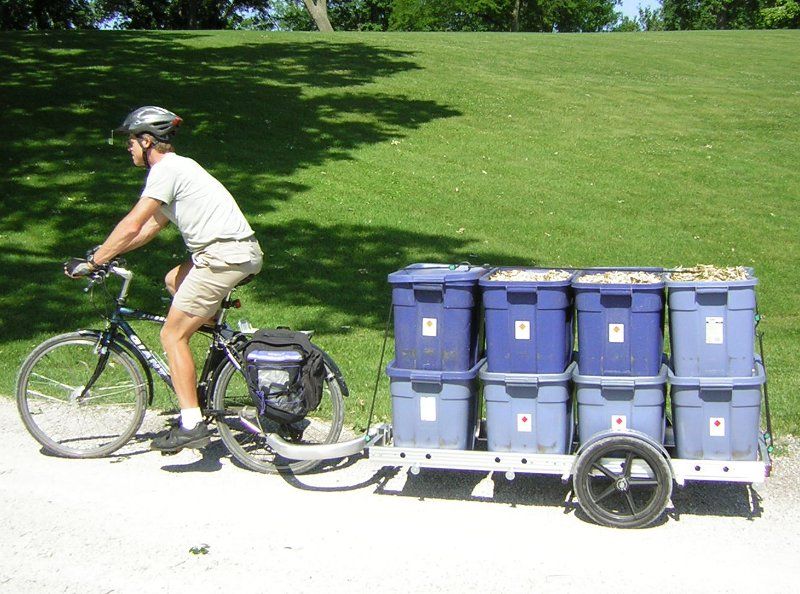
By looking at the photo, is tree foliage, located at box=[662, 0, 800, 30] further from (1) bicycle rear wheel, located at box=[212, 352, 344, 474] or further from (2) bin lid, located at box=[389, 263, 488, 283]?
(1) bicycle rear wheel, located at box=[212, 352, 344, 474]

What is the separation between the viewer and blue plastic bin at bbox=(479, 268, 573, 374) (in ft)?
17.4

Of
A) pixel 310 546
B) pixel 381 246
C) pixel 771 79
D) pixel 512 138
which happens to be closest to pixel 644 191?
pixel 512 138

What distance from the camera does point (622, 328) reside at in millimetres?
5215

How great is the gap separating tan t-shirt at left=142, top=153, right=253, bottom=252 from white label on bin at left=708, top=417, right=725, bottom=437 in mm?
2834

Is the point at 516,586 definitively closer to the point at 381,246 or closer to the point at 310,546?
the point at 310,546

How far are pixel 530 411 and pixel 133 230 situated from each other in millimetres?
2507

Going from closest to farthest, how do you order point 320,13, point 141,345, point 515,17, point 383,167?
point 141,345 < point 383,167 < point 320,13 < point 515,17

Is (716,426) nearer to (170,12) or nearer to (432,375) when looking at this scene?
(432,375)

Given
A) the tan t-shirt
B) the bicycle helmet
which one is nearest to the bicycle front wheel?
the tan t-shirt

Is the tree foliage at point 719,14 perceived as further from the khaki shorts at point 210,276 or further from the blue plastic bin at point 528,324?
the khaki shorts at point 210,276

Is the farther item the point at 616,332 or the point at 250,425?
the point at 250,425

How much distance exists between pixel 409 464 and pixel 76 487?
2001 mm

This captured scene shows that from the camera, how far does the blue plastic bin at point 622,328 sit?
17.0 ft

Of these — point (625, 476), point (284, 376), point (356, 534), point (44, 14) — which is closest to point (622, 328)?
point (625, 476)
